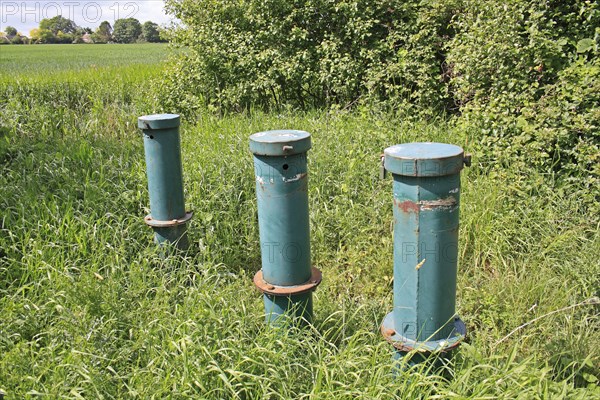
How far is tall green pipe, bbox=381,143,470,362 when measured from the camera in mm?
1882

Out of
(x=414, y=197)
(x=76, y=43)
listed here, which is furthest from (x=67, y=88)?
(x=76, y=43)

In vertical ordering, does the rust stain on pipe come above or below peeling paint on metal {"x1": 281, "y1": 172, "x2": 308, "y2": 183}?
below

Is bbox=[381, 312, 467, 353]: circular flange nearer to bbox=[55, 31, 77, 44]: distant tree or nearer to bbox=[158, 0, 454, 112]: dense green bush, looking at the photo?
bbox=[158, 0, 454, 112]: dense green bush

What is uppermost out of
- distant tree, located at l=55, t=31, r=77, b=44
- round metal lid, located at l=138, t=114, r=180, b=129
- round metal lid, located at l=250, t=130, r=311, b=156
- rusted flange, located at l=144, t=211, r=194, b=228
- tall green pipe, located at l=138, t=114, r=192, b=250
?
distant tree, located at l=55, t=31, r=77, b=44

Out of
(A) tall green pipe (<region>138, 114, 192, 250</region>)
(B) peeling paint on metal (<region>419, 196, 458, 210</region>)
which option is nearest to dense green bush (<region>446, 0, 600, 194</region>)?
(B) peeling paint on metal (<region>419, 196, 458, 210</region>)

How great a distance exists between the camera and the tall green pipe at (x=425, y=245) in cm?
188

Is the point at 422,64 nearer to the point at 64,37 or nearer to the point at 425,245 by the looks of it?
the point at 425,245

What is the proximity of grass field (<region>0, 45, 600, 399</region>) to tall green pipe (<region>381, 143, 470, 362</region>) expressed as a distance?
0.17 m

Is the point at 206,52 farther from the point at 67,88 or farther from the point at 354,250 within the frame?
the point at 354,250

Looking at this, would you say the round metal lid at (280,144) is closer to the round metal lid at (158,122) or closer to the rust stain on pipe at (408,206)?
the rust stain on pipe at (408,206)

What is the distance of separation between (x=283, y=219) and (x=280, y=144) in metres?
0.36

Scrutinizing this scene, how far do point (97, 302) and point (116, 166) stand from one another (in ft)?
7.49

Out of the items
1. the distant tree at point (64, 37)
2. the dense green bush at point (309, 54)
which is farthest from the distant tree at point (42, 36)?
the dense green bush at point (309, 54)

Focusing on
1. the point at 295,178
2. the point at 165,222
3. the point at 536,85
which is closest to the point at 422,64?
the point at 536,85
